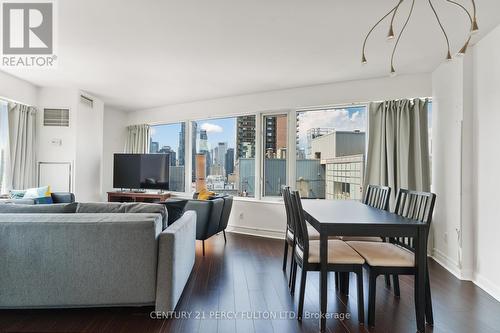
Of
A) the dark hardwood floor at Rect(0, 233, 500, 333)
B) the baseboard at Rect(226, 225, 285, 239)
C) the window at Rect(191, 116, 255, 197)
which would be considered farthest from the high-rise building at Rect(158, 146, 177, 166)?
the dark hardwood floor at Rect(0, 233, 500, 333)

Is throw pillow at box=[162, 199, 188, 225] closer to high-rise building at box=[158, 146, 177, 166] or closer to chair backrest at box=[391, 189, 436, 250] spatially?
chair backrest at box=[391, 189, 436, 250]

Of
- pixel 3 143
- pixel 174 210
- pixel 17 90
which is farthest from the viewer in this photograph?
pixel 17 90

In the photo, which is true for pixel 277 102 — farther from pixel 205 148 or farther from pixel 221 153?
pixel 205 148

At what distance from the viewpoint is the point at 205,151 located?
5.45m

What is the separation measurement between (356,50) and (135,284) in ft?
10.6

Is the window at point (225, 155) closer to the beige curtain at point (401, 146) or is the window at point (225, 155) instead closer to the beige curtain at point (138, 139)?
the beige curtain at point (138, 139)

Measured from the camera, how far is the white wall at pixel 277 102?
3.85 m

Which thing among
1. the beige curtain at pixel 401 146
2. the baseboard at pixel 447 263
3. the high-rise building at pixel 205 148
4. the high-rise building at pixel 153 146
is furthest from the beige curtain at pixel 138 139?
the baseboard at pixel 447 263

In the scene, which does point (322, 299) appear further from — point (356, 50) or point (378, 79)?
point (378, 79)

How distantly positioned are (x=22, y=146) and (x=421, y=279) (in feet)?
18.1

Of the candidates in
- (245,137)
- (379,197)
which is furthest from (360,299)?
(245,137)

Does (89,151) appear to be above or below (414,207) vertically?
above

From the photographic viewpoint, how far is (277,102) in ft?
15.1

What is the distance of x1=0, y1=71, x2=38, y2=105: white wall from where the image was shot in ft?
12.7
